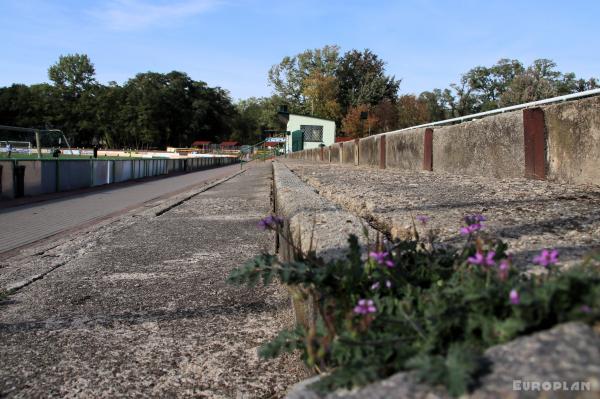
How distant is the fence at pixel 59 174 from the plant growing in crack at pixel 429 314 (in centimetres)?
1454

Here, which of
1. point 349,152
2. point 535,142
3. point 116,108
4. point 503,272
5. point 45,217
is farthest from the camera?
point 116,108

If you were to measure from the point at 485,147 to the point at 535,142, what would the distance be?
4.29ft

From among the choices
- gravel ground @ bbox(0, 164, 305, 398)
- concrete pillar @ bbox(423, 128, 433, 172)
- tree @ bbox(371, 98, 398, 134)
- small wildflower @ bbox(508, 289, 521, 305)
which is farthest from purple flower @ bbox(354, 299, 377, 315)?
tree @ bbox(371, 98, 398, 134)

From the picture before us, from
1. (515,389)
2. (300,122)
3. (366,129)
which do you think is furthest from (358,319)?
(366,129)

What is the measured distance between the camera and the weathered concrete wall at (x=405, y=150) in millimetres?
8977

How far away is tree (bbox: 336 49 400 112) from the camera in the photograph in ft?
265

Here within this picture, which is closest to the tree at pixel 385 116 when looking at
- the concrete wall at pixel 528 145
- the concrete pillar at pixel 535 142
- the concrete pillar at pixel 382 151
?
the concrete pillar at pixel 382 151

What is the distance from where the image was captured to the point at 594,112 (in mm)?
4008

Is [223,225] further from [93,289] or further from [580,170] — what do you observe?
[580,170]

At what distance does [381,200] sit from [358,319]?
9.37 feet

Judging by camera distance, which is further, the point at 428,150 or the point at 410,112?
the point at 410,112

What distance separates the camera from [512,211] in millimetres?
3059

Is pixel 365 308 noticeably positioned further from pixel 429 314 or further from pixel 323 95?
pixel 323 95

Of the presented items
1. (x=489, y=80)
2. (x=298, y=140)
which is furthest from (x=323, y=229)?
(x=489, y=80)
